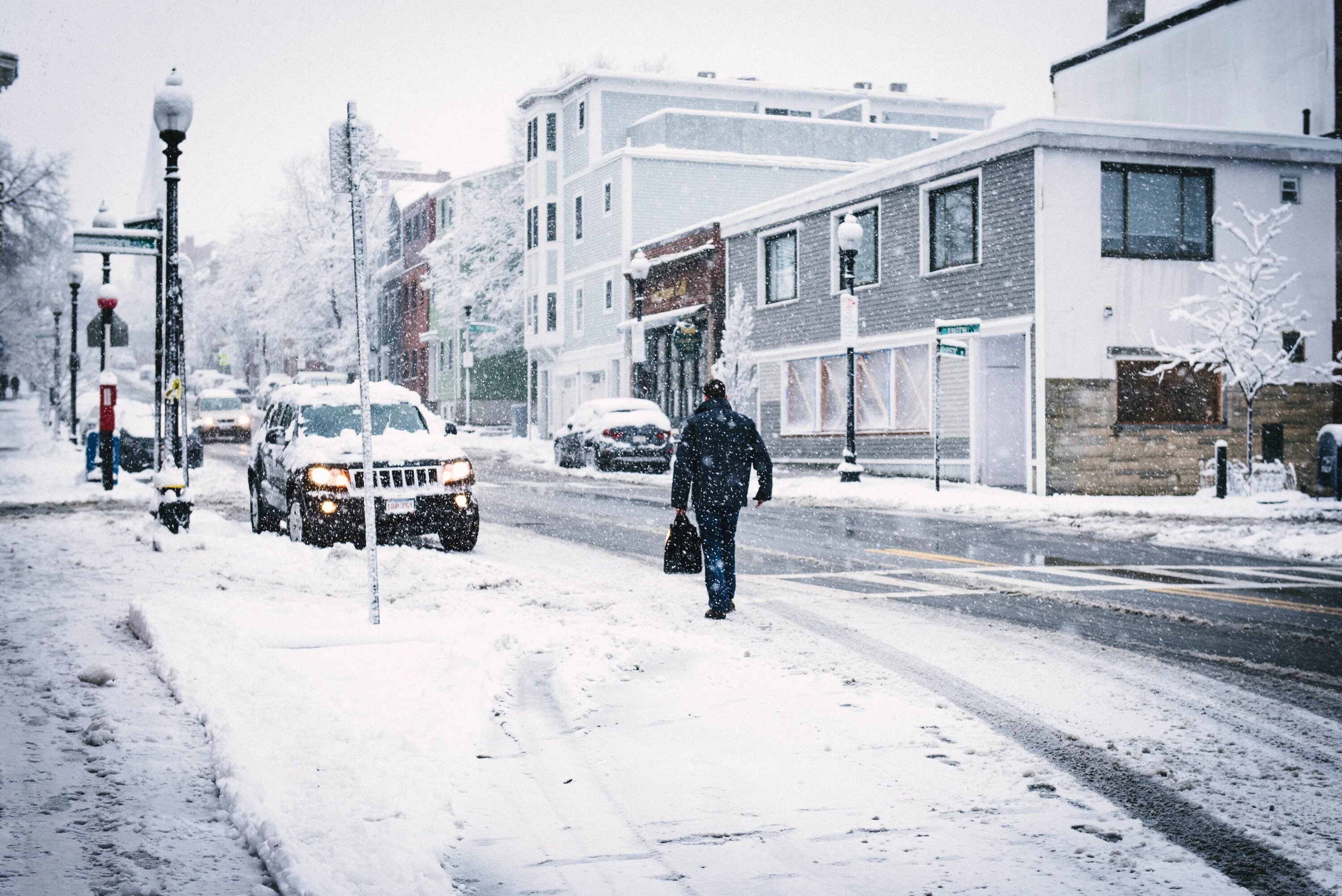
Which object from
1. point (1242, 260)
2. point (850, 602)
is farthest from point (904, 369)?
point (850, 602)

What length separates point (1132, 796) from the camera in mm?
5129

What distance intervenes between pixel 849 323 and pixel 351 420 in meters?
12.6

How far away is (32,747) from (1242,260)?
24.0m

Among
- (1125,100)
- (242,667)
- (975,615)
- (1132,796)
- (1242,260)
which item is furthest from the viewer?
(1125,100)

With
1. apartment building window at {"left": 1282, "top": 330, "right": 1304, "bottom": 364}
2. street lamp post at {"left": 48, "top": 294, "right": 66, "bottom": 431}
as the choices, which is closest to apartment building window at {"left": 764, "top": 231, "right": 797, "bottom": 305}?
apartment building window at {"left": 1282, "top": 330, "right": 1304, "bottom": 364}

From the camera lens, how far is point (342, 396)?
50.7ft

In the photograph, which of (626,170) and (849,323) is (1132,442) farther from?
(626,170)

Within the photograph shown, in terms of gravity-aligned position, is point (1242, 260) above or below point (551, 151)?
below

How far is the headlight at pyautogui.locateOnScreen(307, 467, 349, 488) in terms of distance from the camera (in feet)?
43.8

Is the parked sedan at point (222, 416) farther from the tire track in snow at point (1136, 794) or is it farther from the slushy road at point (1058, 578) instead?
the tire track in snow at point (1136, 794)

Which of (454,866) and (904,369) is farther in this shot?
(904,369)

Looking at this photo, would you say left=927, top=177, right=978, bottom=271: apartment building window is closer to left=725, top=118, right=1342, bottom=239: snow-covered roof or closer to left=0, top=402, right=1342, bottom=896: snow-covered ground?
left=725, top=118, right=1342, bottom=239: snow-covered roof

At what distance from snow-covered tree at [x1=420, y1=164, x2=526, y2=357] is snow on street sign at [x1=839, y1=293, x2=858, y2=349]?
1336 inches

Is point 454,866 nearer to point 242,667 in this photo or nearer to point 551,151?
point 242,667
